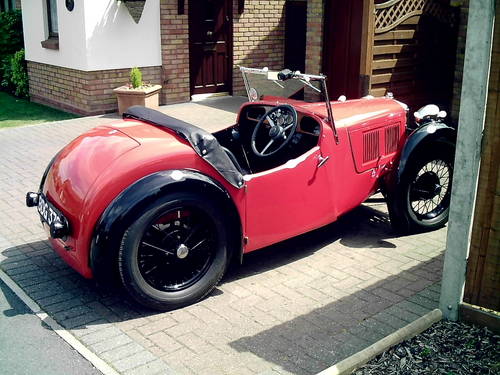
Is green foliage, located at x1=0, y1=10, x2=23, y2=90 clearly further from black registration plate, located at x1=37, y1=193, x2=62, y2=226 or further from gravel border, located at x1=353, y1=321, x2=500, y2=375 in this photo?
gravel border, located at x1=353, y1=321, x2=500, y2=375

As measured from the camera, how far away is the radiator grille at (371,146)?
17.3ft

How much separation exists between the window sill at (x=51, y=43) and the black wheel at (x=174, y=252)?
767cm

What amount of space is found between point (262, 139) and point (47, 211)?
1.95m

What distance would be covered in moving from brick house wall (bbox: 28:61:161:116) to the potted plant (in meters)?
0.34

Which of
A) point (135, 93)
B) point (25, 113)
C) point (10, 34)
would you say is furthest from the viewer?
point (10, 34)

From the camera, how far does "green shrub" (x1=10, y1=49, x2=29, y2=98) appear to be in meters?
12.4

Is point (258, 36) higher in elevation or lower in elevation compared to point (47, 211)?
higher

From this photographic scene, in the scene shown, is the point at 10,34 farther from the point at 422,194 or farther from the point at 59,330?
the point at 59,330

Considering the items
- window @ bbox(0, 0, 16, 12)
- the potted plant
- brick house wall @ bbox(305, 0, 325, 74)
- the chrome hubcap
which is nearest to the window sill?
the potted plant

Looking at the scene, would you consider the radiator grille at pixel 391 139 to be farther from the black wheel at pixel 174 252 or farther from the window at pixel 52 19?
the window at pixel 52 19

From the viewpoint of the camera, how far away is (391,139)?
18.2 ft

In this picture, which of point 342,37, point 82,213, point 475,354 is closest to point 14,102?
point 342,37

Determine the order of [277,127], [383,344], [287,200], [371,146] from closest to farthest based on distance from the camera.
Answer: [383,344] < [287,200] < [277,127] < [371,146]

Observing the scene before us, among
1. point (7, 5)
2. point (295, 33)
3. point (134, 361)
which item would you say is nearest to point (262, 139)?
point (134, 361)
